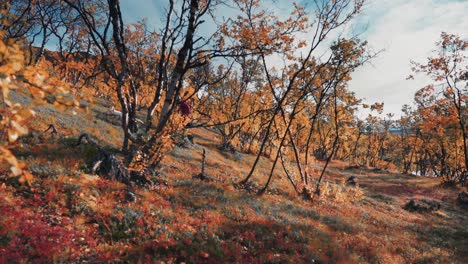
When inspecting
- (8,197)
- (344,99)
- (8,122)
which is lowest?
(8,197)

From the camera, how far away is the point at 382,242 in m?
12.1

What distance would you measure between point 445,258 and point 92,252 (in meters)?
13.4

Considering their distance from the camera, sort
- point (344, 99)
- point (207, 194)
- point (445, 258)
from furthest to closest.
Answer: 1. point (344, 99)
2. point (207, 194)
3. point (445, 258)

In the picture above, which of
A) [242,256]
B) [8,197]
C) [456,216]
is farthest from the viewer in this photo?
[456,216]

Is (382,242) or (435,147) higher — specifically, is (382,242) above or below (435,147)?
below

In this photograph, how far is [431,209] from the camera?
82.2 ft

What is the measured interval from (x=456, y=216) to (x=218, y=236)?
85.9 ft

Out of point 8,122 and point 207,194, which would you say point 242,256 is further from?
point 8,122

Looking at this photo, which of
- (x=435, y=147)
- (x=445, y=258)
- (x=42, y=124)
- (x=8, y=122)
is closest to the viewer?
(x=8, y=122)

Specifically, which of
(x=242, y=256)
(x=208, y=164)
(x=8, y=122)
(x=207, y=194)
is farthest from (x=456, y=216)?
(x=8, y=122)

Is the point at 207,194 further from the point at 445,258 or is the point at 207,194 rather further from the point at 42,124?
the point at 445,258

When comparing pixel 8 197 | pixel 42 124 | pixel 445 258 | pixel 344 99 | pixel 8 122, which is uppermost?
pixel 344 99

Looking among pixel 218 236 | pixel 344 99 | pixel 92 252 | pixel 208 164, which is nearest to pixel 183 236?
pixel 218 236

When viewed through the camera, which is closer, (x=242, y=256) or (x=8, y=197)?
(x=8, y=197)
